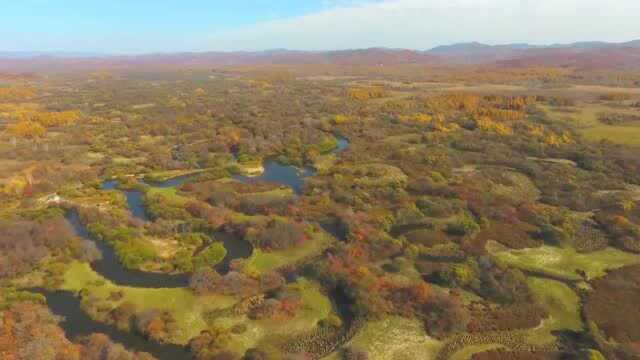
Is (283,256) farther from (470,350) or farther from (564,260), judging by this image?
(564,260)

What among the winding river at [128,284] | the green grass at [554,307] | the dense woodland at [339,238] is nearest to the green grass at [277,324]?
the dense woodland at [339,238]

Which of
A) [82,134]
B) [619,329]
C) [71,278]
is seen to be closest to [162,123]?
[82,134]

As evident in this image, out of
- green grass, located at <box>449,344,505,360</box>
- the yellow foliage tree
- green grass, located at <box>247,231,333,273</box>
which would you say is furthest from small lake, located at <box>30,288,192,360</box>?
the yellow foliage tree

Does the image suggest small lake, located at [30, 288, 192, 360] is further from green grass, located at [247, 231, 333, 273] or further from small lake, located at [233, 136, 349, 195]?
small lake, located at [233, 136, 349, 195]

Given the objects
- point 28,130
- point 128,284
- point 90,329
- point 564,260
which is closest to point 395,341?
point 564,260

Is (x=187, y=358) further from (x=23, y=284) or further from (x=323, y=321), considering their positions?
(x=23, y=284)

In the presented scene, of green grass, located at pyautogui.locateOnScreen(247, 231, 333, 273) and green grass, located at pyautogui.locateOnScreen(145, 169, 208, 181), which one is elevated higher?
green grass, located at pyautogui.locateOnScreen(145, 169, 208, 181)
